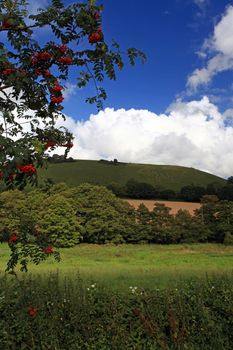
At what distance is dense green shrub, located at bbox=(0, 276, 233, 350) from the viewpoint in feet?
23.5

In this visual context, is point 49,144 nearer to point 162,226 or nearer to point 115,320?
point 115,320

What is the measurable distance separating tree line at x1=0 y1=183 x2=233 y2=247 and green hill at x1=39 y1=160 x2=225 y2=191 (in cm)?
3047

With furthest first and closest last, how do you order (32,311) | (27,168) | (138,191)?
(138,191)
(32,311)
(27,168)

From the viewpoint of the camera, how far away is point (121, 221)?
4741cm

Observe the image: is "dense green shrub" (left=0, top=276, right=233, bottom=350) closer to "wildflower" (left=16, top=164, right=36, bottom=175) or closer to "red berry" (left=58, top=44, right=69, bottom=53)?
"wildflower" (left=16, top=164, right=36, bottom=175)

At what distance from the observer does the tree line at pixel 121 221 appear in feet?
149

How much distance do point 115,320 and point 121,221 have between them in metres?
40.0

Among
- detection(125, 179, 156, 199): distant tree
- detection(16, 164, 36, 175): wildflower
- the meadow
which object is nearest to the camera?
detection(16, 164, 36, 175): wildflower

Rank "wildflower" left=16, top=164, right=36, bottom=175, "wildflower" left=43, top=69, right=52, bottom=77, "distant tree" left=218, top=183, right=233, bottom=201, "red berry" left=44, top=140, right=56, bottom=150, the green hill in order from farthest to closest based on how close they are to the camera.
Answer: the green hill
"distant tree" left=218, top=183, right=233, bottom=201
"wildflower" left=43, top=69, right=52, bottom=77
"red berry" left=44, top=140, right=56, bottom=150
"wildflower" left=16, top=164, right=36, bottom=175

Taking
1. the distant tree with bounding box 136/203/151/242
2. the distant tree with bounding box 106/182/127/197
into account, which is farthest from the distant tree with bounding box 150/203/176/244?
the distant tree with bounding box 106/182/127/197

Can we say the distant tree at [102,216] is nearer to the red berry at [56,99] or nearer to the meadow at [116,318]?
the meadow at [116,318]

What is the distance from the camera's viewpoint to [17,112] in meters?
5.36

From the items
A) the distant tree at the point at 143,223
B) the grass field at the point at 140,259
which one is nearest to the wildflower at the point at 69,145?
the grass field at the point at 140,259

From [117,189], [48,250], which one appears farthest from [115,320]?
[117,189]
